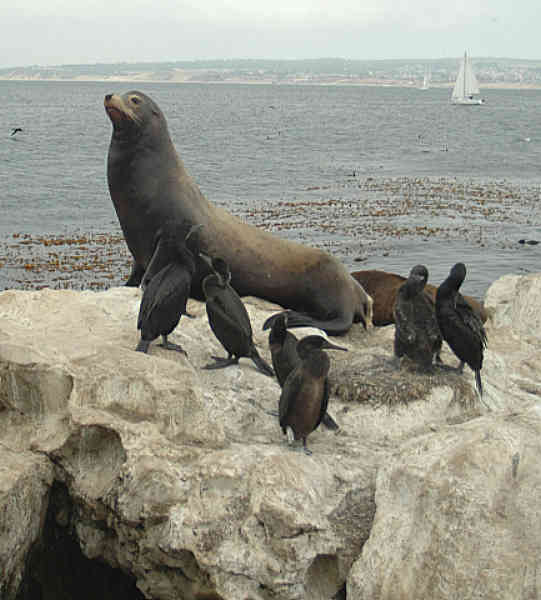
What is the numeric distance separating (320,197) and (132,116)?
70.2 ft

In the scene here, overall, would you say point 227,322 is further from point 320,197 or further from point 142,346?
point 320,197

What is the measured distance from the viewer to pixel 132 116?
8633 mm

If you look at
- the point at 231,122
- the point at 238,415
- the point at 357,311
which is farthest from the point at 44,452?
the point at 231,122

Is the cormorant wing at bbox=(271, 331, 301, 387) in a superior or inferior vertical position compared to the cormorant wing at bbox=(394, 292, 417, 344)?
inferior

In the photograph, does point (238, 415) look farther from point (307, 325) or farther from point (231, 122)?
point (231, 122)

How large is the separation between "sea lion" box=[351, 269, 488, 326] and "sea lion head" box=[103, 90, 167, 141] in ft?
12.9

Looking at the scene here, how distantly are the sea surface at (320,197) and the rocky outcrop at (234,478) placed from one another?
425 inches

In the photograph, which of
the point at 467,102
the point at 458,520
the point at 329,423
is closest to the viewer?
the point at 458,520

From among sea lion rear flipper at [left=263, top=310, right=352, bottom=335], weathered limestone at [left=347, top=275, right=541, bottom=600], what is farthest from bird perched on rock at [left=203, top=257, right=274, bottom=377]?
sea lion rear flipper at [left=263, top=310, right=352, bottom=335]

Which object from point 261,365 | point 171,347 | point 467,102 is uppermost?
point 171,347

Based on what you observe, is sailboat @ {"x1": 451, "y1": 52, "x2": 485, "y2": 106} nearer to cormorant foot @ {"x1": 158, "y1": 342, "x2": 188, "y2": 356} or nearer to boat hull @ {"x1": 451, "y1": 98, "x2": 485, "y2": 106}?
boat hull @ {"x1": 451, "y1": 98, "x2": 485, "y2": 106}

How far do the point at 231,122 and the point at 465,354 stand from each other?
245 ft

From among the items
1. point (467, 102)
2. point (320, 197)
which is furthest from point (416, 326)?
point (467, 102)

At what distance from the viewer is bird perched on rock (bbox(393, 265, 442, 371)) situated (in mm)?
6512
